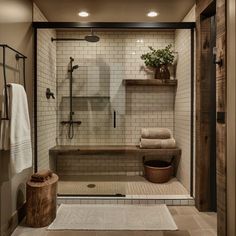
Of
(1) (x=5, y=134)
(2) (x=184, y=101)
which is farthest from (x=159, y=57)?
(1) (x=5, y=134)

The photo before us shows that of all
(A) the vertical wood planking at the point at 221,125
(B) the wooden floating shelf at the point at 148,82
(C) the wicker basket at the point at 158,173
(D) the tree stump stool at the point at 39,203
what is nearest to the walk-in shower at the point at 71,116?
(B) the wooden floating shelf at the point at 148,82

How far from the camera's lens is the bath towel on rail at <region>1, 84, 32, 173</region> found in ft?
6.72

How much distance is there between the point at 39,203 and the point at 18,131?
780 millimetres

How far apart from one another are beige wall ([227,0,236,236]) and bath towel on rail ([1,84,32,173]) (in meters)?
1.77

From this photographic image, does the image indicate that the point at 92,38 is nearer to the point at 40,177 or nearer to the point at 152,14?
the point at 152,14

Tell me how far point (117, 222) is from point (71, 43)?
9.30 feet

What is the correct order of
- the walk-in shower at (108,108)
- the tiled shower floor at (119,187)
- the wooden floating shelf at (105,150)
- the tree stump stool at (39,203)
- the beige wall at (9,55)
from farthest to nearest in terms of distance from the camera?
1. the wooden floating shelf at (105,150)
2. the walk-in shower at (108,108)
3. the tiled shower floor at (119,187)
4. the tree stump stool at (39,203)
5. the beige wall at (9,55)

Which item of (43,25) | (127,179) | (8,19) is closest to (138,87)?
(127,179)

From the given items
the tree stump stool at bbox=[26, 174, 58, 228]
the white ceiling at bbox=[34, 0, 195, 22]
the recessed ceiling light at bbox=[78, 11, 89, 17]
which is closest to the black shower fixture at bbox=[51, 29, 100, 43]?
the white ceiling at bbox=[34, 0, 195, 22]

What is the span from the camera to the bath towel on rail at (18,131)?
205cm

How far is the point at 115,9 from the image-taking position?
3156 mm

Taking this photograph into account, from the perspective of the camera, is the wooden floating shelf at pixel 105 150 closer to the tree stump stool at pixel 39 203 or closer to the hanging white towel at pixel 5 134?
the tree stump stool at pixel 39 203

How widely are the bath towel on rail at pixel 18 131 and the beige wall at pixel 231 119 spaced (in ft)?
5.79

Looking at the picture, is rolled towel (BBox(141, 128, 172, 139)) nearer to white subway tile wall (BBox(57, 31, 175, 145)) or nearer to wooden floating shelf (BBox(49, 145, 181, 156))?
wooden floating shelf (BBox(49, 145, 181, 156))
